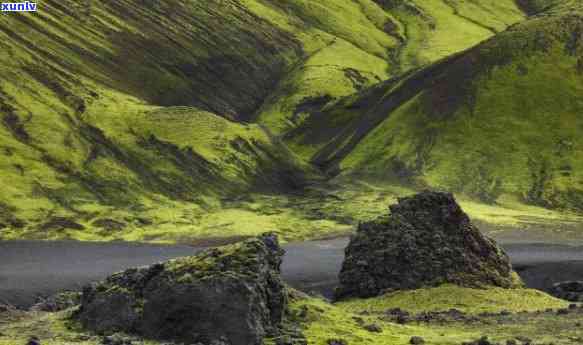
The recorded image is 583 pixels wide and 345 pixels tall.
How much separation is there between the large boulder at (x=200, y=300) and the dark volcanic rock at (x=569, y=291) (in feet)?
118

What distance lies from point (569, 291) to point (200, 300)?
43546 mm

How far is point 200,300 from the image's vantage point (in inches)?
1604

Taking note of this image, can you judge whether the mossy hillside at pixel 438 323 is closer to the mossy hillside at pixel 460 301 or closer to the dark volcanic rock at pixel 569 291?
the mossy hillside at pixel 460 301

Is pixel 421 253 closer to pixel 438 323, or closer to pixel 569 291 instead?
pixel 569 291

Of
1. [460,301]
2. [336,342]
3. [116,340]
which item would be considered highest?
[460,301]

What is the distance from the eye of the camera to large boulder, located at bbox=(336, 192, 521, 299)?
6981 centimetres

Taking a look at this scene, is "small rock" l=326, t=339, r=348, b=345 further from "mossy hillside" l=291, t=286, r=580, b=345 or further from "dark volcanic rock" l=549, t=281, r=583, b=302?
"dark volcanic rock" l=549, t=281, r=583, b=302

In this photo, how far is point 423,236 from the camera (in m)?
71.6

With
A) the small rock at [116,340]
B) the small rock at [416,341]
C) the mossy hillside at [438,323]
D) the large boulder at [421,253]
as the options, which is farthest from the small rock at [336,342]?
the large boulder at [421,253]

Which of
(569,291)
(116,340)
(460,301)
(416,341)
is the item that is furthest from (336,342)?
(569,291)

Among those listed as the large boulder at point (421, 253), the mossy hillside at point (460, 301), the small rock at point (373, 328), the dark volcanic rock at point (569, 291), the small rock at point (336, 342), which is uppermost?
the large boulder at point (421, 253)

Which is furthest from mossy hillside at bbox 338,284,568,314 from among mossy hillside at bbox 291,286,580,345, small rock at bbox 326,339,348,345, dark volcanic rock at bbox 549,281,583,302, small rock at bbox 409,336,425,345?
small rock at bbox 326,339,348,345

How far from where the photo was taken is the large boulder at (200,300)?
40406mm

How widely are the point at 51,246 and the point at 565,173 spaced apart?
324ft
